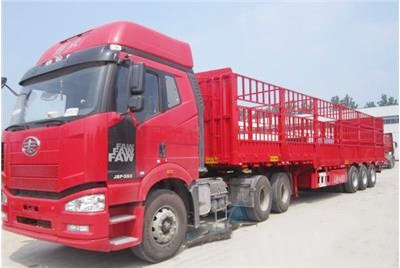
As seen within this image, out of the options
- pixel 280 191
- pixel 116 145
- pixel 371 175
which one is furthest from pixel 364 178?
pixel 116 145

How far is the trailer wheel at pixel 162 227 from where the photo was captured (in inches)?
199

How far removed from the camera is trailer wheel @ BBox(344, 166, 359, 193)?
12754 millimetres

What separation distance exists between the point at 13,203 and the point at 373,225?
6229 millimetres

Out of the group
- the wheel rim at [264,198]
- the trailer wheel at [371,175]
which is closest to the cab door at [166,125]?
the wheel rim at [264,198]

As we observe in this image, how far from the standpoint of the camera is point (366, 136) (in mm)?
14422

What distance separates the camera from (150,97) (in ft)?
17.3

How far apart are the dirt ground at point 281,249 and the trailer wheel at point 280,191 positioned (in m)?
0.53

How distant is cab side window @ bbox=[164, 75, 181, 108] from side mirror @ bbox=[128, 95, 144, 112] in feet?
3.11

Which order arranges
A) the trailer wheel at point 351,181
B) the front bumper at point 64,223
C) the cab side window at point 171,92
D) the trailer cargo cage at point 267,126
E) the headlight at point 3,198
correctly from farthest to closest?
the trailer wheel at point 351,181, the trailer cargo cage at point 267,126, the cab side window at point 171,92, the headlight at point 3,198, the front bumper at point 64,223

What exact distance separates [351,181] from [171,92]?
364 inches

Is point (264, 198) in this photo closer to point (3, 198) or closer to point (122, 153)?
point (122, 153)

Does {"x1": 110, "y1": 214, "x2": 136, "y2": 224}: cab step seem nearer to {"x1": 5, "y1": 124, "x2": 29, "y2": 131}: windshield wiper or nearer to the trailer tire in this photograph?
{"x1": 5, "y1": 124, "x2": 29, "y2": 131}: windshield wiper

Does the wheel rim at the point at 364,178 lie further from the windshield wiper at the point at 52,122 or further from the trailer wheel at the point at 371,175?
the windshield wiper at the point at 52,122

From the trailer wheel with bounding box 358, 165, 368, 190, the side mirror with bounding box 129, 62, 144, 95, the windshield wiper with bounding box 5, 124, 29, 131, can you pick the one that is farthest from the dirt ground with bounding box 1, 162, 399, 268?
the trailer wheel with bounding box 358, 165, 368, 190
